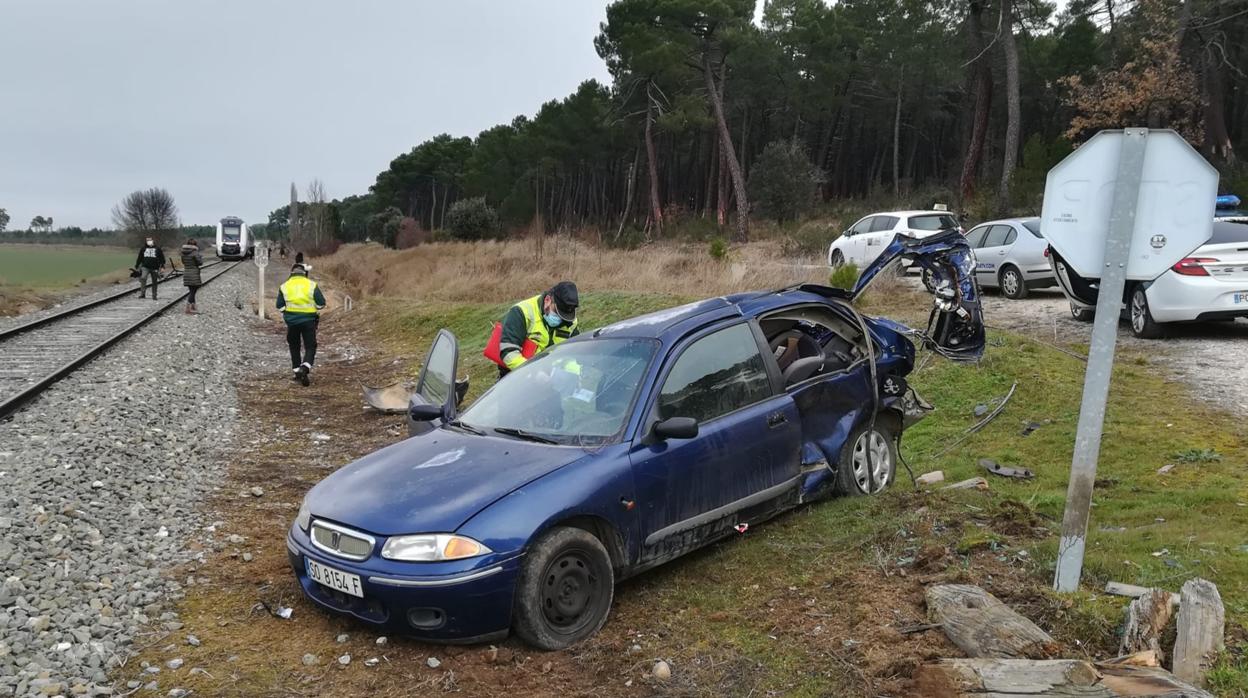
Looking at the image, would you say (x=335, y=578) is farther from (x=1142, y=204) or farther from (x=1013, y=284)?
(x=1013, y=284)

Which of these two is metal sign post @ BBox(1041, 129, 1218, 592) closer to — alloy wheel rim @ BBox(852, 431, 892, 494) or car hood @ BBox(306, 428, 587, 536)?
alloy wheel rim @ BBox(852, 431, 892, 494)

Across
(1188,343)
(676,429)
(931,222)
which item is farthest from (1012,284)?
(676,429)

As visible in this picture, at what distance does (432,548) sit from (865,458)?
3300 millimetres

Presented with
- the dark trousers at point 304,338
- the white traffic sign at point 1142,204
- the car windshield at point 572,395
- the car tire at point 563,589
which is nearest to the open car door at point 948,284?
the car windshield at point 572,395

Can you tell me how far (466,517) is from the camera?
4105 mm

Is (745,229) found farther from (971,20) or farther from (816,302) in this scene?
(816,302)

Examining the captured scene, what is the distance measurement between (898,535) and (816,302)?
1840 mm

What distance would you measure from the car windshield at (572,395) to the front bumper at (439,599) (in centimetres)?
98

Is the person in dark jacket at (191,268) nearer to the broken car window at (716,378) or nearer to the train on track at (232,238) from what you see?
the broken car window at (716,378)

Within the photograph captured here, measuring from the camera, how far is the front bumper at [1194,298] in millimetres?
9836

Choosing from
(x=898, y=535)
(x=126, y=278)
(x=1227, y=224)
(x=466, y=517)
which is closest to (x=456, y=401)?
(x=466, y=517)

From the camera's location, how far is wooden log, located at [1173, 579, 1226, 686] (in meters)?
3.28

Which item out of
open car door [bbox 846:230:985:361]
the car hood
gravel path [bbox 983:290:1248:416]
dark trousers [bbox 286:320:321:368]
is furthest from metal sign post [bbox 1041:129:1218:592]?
dark trousers [bbox 286:320:321:368]

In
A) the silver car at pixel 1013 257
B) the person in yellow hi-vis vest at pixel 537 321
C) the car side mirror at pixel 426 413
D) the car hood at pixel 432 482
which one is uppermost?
the silver car at pixel 1013 257
